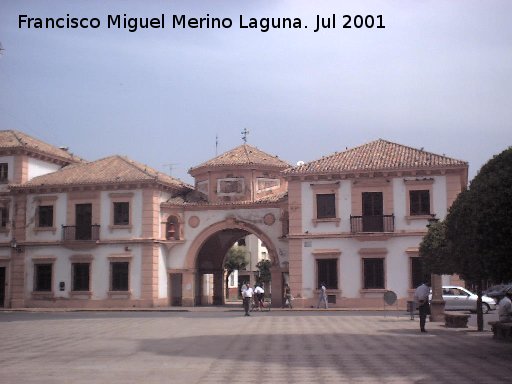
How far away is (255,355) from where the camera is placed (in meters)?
13.1

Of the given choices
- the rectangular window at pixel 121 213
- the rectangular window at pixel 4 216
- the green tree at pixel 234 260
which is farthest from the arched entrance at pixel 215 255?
the green tree at pixel 234 260

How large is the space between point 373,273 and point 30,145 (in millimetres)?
21083

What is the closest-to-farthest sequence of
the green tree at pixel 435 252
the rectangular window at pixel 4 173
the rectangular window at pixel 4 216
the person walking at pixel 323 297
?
1. the green tree at pixel 435 252
2. the person walking at pixel 323 297
3. the rectangular window at pixel 4 173
4. the rectangular window at pixel 4 216

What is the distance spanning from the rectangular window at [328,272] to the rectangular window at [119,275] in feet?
35.0

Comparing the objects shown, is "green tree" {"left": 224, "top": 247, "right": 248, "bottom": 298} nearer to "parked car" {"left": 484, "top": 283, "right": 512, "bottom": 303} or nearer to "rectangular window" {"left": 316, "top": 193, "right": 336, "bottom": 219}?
"parked car" {"left": 484, "top": 283, "right": 512, "bottom": 303}

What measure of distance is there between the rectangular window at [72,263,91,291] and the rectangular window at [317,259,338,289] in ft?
42.5

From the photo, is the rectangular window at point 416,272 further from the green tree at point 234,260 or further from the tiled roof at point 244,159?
the green tree at point 234,260

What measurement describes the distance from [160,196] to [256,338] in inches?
859

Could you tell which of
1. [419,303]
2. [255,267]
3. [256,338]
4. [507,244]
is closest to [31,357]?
[256,338]

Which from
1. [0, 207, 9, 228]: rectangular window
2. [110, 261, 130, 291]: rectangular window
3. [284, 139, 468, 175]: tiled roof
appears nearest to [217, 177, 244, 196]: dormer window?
[284, 139, 468, 175]: tiled roof

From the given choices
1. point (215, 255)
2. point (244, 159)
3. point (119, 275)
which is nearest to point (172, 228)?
point (119, 275)

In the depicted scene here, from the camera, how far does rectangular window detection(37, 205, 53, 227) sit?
3826cm

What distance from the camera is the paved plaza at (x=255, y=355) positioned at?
1039 centimetres

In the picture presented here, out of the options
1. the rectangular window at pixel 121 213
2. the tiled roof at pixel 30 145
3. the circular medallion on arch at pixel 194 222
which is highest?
the tiled roof at pixel 30 145
